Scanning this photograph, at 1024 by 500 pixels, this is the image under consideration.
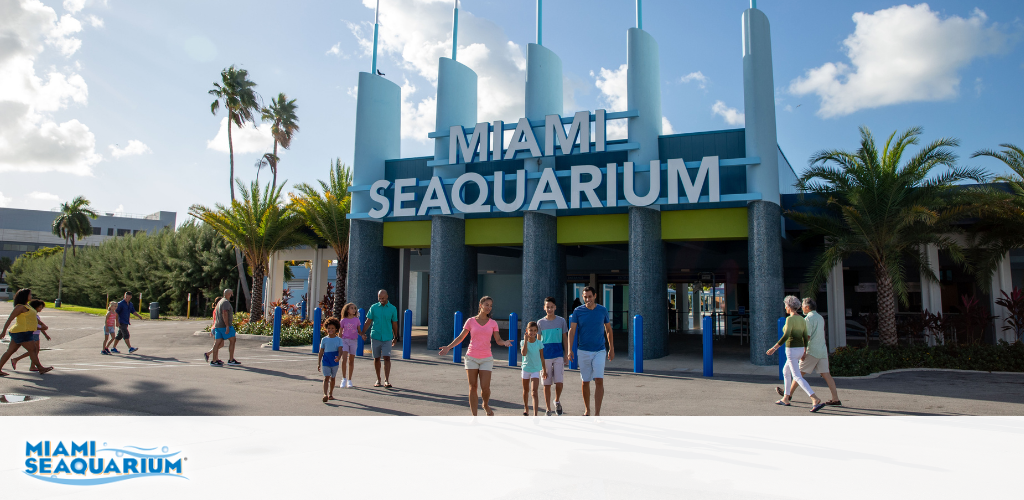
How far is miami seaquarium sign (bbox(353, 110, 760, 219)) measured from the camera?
14.1 meters

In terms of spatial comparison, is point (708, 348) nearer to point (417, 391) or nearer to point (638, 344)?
point (638, 344)

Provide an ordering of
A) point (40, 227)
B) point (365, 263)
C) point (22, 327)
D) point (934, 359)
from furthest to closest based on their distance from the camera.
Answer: point (40, 227) < point (365, 263) < point (934, 359) < point (22, 327)

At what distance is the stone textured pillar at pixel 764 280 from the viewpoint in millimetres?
13430

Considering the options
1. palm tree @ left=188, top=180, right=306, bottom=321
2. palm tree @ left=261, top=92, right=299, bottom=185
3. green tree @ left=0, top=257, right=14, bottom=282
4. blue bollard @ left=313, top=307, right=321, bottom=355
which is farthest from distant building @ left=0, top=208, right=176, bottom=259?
blue bollard @ left=313, top=307, right=321, bottom=355

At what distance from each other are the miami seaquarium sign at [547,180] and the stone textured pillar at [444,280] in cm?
66

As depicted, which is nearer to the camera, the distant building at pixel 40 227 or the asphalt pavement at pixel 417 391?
the asphalt pavement at pixel 417 391

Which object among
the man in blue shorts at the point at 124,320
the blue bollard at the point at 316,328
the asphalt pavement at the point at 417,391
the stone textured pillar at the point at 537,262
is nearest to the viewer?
the asphalt pavement at the point at 417,391

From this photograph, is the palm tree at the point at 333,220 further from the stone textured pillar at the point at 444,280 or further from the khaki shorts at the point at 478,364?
the khaki shorts at the point at 478,364

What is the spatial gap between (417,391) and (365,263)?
30.3 feet

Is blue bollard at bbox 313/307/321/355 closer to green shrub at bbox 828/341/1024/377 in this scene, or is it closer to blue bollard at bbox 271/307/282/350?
blue bollard at bbox 271/307/282/350

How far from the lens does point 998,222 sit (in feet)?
45.3

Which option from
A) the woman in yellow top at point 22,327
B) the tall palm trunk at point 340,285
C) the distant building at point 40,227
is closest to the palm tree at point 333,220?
the tall palm trunk at point 340,285
